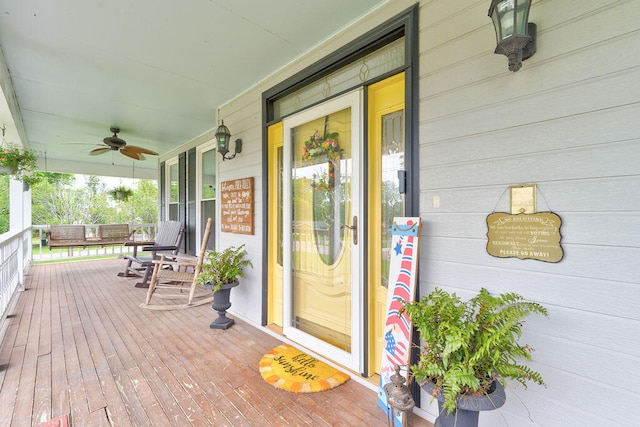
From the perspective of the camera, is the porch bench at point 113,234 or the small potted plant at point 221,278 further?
the porch bench at point 113,234

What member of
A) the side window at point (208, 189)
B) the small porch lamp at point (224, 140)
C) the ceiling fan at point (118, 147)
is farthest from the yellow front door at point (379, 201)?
the ceiling fan at point (118, 147)

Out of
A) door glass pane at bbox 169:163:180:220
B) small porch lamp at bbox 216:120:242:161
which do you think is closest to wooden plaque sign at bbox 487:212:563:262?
small porch lamp at bbox 216:120:242:161

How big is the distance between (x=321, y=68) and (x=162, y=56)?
1439 mm

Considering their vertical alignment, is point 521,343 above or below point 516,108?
below

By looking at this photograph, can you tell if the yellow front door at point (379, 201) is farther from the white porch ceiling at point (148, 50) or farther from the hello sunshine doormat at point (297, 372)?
the white porch ceiling at point (148, 50)

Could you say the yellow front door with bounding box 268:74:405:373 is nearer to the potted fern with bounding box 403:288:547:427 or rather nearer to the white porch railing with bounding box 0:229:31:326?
the potted fern with bounding box 403:288:547:427

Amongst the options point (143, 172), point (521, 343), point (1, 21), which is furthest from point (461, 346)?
point (143, 172)

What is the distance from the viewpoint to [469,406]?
1133 mm

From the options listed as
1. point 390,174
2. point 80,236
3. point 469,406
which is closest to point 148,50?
point 390,174

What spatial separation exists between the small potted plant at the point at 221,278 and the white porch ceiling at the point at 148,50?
1847mm

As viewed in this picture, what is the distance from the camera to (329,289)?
2389 millimetres

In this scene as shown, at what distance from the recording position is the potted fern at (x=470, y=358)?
113cm

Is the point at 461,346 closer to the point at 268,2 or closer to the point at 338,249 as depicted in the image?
the point at 338,249

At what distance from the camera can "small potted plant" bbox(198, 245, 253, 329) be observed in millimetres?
2846
